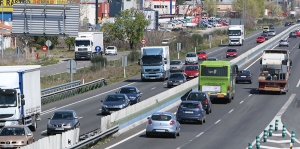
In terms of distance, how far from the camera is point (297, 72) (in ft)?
235

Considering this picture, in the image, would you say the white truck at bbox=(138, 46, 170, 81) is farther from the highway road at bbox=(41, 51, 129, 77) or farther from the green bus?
the green bus

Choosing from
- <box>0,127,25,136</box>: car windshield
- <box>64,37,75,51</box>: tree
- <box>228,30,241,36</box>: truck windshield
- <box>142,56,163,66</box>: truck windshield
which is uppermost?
<box>228,30,241,36</box>: truck windshield

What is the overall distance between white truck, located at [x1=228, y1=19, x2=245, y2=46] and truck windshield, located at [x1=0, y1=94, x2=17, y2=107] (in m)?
74.6

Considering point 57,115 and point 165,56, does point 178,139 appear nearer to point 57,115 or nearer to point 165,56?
point 57,115

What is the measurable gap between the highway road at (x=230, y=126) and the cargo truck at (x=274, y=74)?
0.71 metres

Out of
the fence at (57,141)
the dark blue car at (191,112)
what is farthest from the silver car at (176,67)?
the fence at (57,141)

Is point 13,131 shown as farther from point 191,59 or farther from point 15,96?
point 191,59

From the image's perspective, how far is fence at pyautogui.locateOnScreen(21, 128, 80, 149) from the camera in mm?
21606

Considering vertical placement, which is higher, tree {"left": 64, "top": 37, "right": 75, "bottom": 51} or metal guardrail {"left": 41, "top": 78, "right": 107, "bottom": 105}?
tree {"left": 64, "top": 37, "right": 75, "bottom": 51}

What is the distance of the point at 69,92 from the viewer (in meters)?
52.1

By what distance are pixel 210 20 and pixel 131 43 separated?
78964mm

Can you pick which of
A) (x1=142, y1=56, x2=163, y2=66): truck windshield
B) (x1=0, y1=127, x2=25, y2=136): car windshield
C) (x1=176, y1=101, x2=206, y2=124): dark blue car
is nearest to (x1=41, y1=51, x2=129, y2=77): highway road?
(x1=142, y1=56, x2=163, y2=66): truck windshield

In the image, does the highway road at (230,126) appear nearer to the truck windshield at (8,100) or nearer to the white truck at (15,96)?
the white truck at (15,96)

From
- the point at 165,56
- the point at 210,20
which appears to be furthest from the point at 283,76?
the point at 210,20
